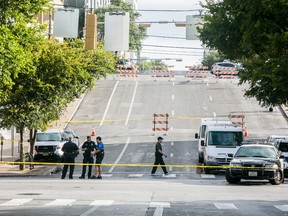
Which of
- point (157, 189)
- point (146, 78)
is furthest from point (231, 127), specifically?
point (146, 78)

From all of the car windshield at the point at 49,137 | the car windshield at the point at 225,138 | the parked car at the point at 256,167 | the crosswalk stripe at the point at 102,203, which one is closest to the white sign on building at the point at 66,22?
the car windshield at the point at 49,137

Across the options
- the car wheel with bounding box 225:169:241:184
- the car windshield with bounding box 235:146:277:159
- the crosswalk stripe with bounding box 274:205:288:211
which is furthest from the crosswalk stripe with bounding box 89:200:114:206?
the car windshield with bounding box 235:146:277:159

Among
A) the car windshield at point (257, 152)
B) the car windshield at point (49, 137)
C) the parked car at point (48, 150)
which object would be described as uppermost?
the car windshield at point (257, 152)

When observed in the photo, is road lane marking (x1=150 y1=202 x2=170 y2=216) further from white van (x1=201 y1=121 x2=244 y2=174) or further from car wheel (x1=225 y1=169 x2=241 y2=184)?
white van (x1=201 y1=121 x2=244 y2=174)

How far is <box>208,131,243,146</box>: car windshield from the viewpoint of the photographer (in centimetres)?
4275

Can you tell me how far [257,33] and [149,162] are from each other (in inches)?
943

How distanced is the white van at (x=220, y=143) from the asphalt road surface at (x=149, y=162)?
0.72m

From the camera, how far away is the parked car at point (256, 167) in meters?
32.6

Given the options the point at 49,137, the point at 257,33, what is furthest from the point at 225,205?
the point at 49,137

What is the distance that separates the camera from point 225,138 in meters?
43.0

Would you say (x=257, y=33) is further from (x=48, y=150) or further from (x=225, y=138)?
(x=48, y=150)

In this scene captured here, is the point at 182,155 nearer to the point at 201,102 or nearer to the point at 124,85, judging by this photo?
the point at 201,102

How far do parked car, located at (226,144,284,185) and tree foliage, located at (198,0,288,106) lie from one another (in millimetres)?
4477

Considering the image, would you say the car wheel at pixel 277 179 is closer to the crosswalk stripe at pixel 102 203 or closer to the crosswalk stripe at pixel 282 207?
the crosswalk stripe at pixel 282 207
